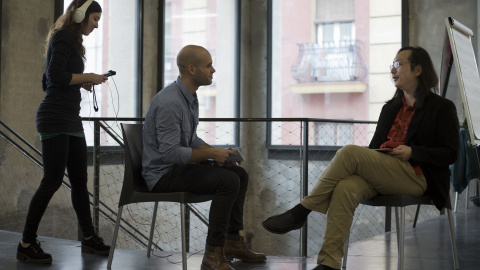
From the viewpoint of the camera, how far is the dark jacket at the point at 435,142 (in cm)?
255

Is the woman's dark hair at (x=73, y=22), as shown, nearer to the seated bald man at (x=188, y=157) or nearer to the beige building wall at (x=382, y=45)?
the seated bald man at (x=188, y=157)

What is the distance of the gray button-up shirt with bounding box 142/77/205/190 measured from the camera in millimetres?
2555

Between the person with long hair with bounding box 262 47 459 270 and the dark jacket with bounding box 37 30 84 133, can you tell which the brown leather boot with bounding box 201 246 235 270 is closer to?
the person with long hair with bounding box 262 47 459 270

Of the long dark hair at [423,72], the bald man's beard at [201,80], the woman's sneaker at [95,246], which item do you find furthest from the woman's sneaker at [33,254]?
the long dark hair at [423,72]

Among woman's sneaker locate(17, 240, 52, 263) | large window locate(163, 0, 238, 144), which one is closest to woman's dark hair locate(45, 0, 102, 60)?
woman's sneaker locate(17, 240, 52, 263)

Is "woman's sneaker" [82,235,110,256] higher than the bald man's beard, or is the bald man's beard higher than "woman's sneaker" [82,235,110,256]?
the bald man's beard

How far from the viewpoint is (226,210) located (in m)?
2.56

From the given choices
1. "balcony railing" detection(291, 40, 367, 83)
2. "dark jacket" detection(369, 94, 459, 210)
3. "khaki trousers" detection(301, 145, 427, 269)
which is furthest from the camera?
"balcony railing" detection(291, 40, 367, 83)

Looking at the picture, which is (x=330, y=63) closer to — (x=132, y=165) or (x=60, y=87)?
(x=60, y=87)

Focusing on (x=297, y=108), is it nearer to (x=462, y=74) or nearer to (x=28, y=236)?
(x=462, y=74)

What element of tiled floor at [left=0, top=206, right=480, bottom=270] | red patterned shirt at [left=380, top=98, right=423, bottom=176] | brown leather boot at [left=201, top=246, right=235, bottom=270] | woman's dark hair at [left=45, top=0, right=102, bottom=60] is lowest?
tiled floor at [left=0, top=206, right=480, bottom=270]

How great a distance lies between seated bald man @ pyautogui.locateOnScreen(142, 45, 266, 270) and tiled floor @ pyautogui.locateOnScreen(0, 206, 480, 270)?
0.39 m

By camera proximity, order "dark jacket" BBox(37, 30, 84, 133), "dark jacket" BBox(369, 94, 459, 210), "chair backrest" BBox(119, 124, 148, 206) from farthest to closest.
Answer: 1. "dark jacket" BBox(37, 30, 84, 133)
2. "chair backrest" BBox(119, 124, 148, 206)
3. "dark jacket" BBox(369, 94, 459, 210)

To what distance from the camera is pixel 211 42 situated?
7629 millimetres
